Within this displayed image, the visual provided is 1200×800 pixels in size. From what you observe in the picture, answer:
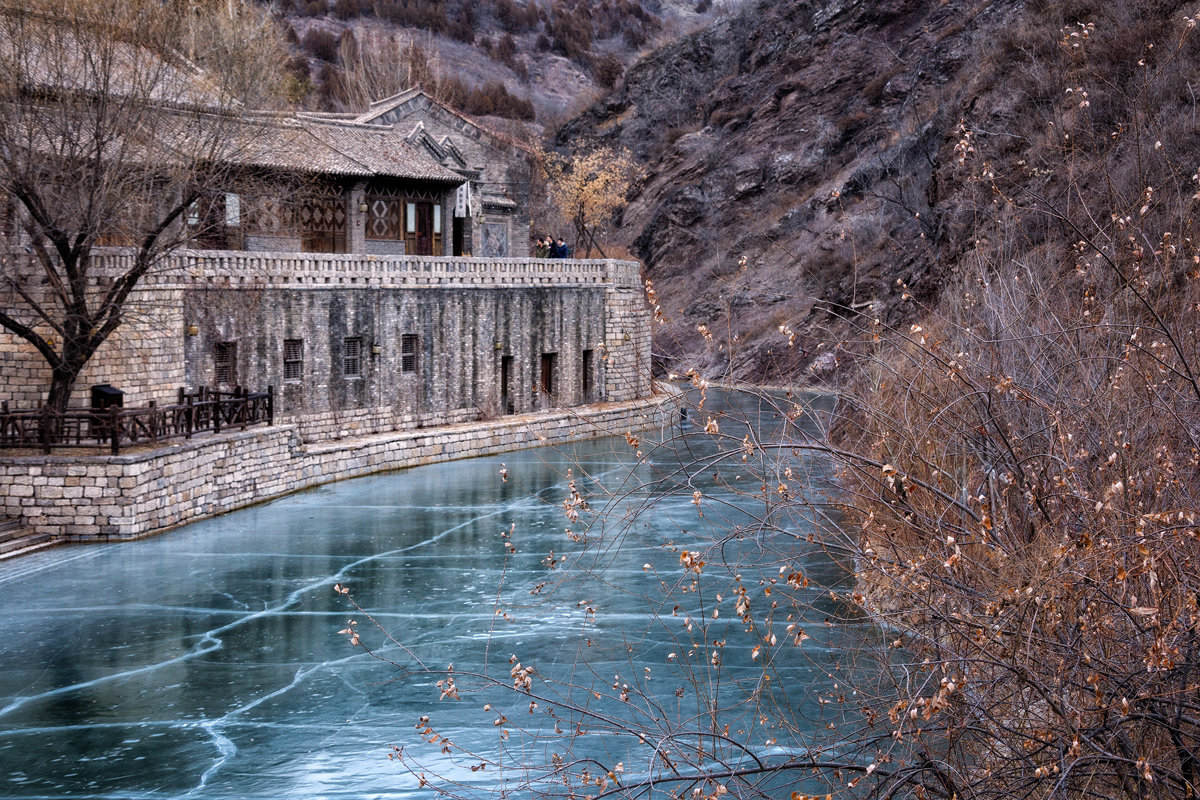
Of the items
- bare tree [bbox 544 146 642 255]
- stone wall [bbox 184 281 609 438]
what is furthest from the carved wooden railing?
bare tree [bbox 544 146 642 255]

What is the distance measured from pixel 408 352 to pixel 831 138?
2678 centimetres

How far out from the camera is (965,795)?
603cm

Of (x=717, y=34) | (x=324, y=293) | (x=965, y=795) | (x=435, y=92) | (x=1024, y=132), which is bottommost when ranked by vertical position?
(x=965, y=795)

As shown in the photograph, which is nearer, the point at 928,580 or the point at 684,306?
the point at 928,580

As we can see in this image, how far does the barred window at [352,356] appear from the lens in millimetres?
28547

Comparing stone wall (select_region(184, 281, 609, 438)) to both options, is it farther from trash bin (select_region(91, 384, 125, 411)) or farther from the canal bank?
trash bin (select_region(91, 384, 125, 411))

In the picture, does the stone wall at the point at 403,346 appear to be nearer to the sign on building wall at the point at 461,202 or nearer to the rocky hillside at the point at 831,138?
the rocky hillside at the point at 831,138

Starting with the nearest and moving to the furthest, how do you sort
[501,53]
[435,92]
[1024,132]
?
1. [1024,132]
2. [435,92]
3. [501,53]

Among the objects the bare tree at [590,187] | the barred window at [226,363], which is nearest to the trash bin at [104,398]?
the barred window at [226,363]

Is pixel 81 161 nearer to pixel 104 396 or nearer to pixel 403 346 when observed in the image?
pixel 104 396

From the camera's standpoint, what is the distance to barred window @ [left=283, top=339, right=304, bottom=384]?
2705cm

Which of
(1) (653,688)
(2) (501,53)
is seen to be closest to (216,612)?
(1) (653,688)

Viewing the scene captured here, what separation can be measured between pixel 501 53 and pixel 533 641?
2961 inches

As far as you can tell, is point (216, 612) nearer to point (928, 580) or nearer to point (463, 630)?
point (463, 630)
